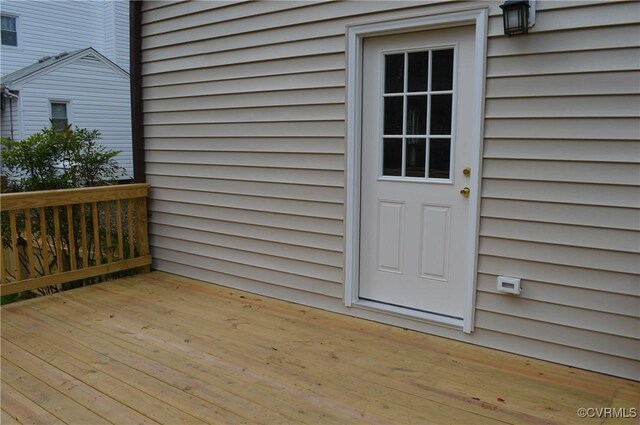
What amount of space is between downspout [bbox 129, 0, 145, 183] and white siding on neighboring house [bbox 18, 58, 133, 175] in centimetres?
785

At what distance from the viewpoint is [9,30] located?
1180 cm

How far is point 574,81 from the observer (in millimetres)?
2631

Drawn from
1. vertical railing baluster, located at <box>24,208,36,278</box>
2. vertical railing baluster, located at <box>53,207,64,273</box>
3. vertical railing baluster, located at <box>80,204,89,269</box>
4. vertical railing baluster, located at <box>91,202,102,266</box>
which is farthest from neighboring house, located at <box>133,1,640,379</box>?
vertical railing baluster, located at <box>24,208,36,278</box>

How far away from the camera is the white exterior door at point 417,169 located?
10.1 ft

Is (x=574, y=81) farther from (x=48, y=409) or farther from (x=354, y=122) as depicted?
(x=48, y=409)

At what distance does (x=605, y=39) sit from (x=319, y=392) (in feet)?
7.40

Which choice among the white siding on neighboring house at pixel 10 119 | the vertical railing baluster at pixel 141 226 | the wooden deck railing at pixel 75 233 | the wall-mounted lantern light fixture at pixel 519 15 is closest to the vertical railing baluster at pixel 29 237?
the wooden deck railing at pixel 75 233

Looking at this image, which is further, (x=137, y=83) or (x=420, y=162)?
(x=137, y=83)

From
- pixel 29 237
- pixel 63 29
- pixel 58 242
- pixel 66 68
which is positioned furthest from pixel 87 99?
pixel 29 237

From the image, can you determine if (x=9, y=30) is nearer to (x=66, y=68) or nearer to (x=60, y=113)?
(x=66, y=68)

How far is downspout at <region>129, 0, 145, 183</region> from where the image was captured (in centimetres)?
477

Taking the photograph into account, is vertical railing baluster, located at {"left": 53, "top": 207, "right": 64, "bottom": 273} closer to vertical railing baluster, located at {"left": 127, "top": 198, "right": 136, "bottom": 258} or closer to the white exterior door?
vertical railing baluster, located at {"left": 127, "top": 198, "right": 136, "bottom": 258}

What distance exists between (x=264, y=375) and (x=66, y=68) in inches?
445

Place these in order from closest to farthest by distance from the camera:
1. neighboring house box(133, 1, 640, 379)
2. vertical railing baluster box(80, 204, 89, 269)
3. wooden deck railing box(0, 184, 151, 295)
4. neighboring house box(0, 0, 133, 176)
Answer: neighboring house box(133, 1, 640, 379)
wooden deck railing box(0, 184, 151, 295)
vertical railing baluster box(80, 204, 89, 269)
neighboring house box(0, 0, 133, 176)
